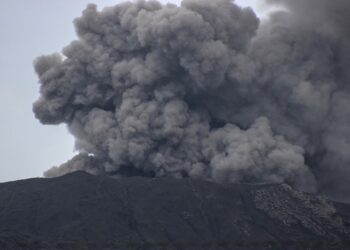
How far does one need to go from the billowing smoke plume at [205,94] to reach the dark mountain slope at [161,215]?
554 centimetres

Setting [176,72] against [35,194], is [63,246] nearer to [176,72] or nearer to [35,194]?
[35,194]

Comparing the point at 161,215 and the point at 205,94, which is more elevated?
the point at 205,94

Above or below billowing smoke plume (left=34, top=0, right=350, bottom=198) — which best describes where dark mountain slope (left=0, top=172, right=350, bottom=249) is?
below

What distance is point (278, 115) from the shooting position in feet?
286

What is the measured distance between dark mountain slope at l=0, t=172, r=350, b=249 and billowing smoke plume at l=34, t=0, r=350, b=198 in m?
5.54

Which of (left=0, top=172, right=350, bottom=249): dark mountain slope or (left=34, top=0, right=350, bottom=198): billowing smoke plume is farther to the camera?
(left=34, top=0, right=350, bottom=198): billowing smoke plume

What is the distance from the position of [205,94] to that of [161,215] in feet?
56.6

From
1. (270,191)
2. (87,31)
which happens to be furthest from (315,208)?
(87,31)

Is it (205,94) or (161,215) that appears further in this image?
(205,94)

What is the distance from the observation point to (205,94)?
3440 inches

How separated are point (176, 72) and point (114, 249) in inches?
997

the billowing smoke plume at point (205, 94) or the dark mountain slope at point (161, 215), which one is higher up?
the billowing smoke plume at point (205, 94)

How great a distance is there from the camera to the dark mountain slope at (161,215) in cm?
6838

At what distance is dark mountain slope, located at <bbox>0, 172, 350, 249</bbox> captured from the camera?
68375mm
